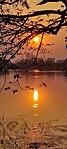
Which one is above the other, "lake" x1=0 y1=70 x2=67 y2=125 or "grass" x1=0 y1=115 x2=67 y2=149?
"grass" x1=0 y1=115 x2=67 y2=149

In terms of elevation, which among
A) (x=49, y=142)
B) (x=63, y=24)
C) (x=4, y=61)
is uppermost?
(x=63, y=24)

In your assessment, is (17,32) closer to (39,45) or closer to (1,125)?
(39,45)

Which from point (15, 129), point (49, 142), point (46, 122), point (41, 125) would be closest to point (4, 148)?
point (49, 142)

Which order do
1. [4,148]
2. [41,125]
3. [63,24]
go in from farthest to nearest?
[41,125] < [4,148] < [63,24]

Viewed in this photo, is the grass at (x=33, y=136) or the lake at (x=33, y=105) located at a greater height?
the grass at (x=33, y=136)

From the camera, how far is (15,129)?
17438 mm

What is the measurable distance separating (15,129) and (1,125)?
85cm

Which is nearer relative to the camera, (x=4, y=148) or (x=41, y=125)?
(x=4, y=148)

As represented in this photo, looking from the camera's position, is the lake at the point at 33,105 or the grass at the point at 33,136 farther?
the lake at the point at 33,105

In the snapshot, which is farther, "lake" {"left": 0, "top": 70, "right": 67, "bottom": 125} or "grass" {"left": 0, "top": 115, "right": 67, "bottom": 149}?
"lake" {"left": 0, "top": 70, "right": 67, "bottom": 125}

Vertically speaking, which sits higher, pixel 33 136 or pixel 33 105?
pixel 33 136

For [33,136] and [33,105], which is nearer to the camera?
[33,136]

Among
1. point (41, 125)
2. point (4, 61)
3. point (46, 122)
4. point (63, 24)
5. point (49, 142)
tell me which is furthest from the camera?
point (46, 122)

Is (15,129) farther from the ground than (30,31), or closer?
closer
